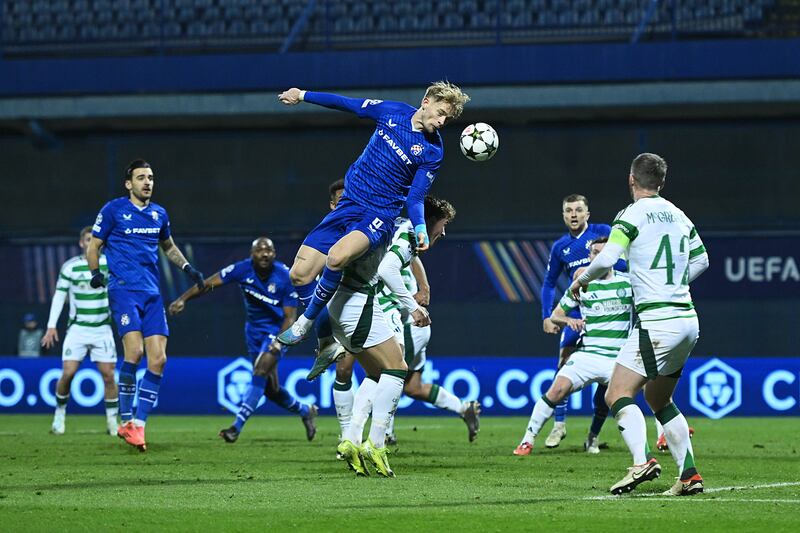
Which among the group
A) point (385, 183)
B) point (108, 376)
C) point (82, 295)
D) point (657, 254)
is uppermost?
point (385, 183)

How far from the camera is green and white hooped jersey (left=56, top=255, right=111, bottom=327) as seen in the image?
48.8ft

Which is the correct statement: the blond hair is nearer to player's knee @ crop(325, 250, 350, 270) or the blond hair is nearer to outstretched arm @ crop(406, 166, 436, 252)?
outstretched arm @ crop(406, 166, 436, 252)

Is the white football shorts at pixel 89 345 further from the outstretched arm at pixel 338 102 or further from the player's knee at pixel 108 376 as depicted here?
the outstretched arm at pixel 338 102

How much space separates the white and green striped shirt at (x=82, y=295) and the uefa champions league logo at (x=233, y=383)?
10.5 ft

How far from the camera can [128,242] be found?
11.3 meters

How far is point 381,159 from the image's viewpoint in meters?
A: 8.70

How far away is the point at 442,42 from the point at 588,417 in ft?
A: 25.9

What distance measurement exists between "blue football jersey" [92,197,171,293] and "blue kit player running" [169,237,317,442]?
1.36 m

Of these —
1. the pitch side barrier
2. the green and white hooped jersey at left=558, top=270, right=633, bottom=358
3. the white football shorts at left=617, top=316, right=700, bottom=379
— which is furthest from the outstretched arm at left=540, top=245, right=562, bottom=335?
the pitch side barrier

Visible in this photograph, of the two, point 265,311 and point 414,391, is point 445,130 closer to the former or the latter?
point 265,311

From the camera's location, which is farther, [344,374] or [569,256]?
[569,256]

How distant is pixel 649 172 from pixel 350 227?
2.19 meters

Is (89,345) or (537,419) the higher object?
(537,419)

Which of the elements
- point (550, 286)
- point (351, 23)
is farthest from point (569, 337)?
point (351, 23)
